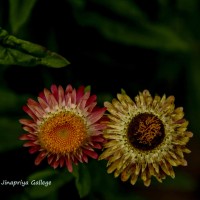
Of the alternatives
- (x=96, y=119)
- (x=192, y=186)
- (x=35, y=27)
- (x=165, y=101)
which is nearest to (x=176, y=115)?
(x=165, y=101)

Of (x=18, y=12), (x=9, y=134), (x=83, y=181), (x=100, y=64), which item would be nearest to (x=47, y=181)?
(x=83, y=181)

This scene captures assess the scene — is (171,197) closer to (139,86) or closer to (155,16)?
(139,86)

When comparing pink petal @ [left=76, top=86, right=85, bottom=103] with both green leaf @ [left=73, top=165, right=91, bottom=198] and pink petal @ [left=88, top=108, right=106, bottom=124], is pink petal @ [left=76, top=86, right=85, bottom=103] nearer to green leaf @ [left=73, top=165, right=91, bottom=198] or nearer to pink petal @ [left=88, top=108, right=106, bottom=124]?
pink petal @ [left=88, top=108, right=106, bottom=124]

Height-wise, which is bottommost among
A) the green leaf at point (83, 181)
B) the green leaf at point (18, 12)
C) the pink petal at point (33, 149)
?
the green leaf at point (83, 181)

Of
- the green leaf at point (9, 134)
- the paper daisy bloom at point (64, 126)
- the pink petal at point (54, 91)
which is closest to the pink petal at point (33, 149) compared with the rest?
the paper daisy bloom at point (64, 126)

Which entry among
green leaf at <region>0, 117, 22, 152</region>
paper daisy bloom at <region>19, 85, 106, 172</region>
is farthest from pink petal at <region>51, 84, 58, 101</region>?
green leaf at <region>0, 117, 22, 152</region>

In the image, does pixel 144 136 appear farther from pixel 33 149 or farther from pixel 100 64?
pixel 100 64

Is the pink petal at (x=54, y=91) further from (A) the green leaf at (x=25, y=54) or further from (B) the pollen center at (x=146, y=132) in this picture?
(B) the pollen center at (x=146, y=132)
